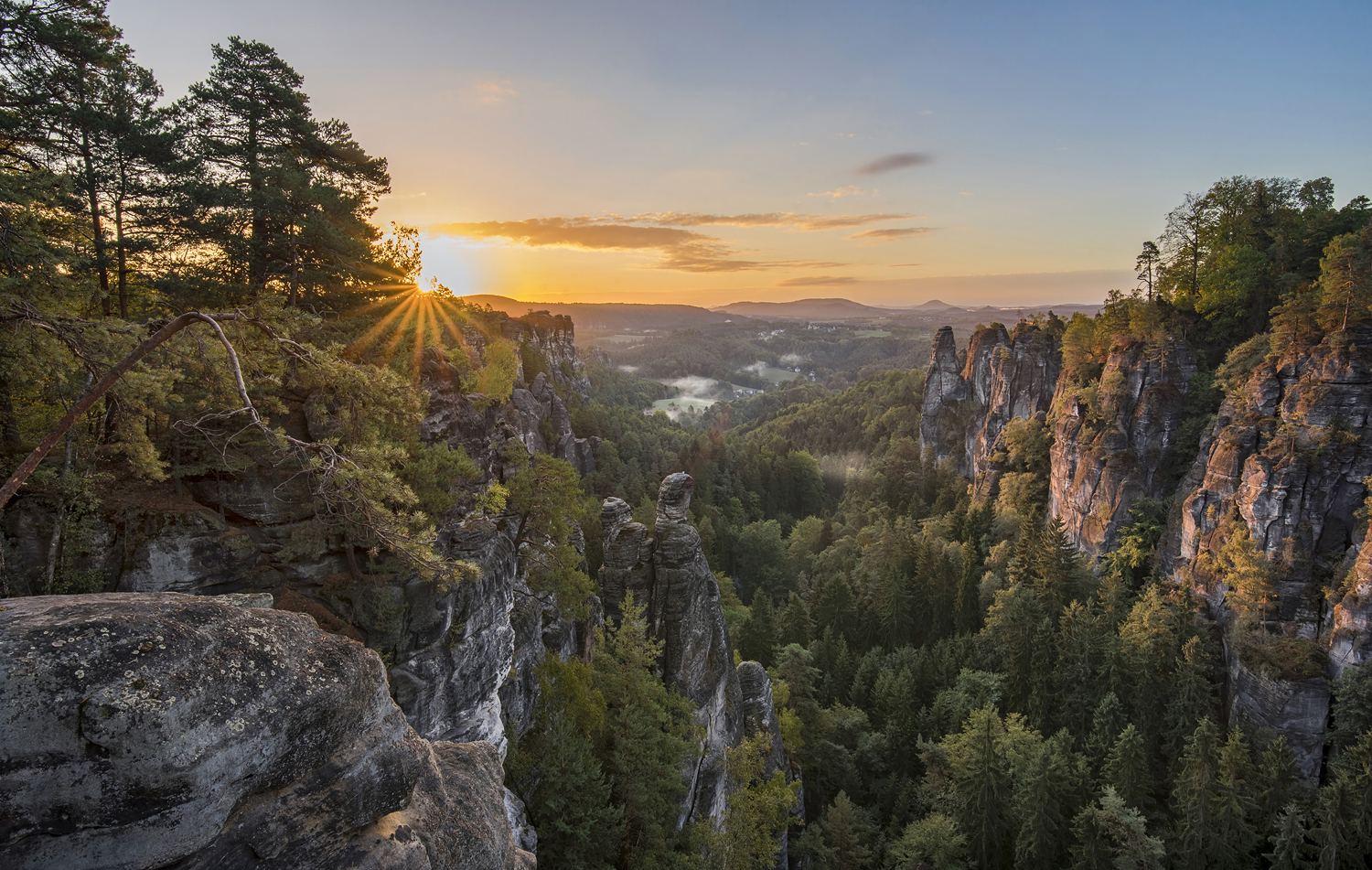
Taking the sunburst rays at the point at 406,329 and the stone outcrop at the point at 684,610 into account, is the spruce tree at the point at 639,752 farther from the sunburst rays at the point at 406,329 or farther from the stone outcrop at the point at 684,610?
the sunburst rays at the point at 406,329

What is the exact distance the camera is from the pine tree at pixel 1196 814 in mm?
24219

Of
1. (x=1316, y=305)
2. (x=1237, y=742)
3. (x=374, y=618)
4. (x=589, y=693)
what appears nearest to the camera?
(x=374, y=618)

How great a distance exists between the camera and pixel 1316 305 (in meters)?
32.1

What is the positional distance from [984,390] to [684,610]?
62.3m

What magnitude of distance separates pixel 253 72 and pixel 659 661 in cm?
2295

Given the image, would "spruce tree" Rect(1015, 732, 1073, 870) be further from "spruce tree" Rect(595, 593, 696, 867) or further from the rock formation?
"spruce tree" Rect(595, 593, 696, 867)

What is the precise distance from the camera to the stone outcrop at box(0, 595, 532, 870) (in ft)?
14.5

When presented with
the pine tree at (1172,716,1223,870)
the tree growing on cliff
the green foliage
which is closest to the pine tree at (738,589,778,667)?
the green foliage

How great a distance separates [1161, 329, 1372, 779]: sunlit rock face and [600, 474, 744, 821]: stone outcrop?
1051 inches

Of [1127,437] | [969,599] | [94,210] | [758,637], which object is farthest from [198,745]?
[1127,437]

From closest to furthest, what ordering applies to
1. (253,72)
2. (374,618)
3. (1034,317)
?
(374,618)
(253,72)
(1034,317)

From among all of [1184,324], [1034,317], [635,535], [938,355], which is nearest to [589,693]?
[635,535]

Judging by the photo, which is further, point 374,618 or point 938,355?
point 938,355

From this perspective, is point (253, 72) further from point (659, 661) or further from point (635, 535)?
point (659, 661)
